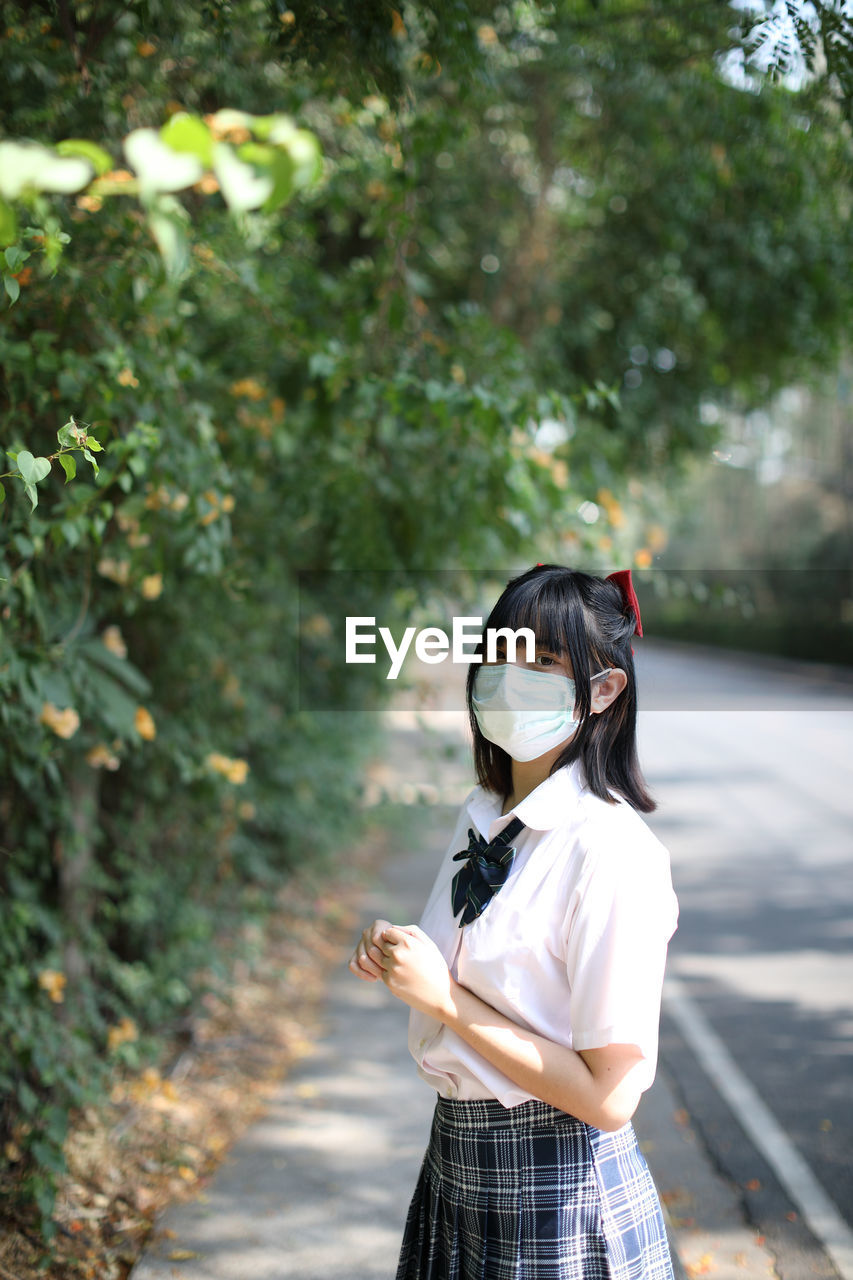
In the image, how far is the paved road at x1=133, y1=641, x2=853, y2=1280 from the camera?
3027 millimetres

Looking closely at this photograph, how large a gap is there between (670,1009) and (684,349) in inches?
187

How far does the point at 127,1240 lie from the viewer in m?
2.99

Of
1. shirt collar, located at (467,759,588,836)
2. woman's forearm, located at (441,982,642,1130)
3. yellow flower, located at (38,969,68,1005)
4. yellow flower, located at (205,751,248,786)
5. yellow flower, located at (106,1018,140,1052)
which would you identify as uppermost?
shirt collar, located at (467,759,588,836)

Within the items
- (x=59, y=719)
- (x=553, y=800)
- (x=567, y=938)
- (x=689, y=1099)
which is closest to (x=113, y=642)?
(x=59, y=719)

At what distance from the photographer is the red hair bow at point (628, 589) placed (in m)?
1.72

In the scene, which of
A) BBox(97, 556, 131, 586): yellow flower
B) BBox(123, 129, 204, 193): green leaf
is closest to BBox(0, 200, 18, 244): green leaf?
BBox(123, 129, 204, 193): green leaf

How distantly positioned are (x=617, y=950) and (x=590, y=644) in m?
0.50

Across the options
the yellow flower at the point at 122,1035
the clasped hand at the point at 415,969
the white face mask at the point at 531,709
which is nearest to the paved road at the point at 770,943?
the white face mask at the point at 531,709

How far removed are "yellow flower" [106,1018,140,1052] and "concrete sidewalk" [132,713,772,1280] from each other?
58 cm

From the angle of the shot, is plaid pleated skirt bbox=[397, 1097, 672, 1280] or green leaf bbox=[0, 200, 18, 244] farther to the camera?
plaid pleated skirt bbox=[397, 1097, 672, 1280]

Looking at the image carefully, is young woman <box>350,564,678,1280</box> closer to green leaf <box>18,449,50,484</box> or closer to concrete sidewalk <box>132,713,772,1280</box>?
green leaf <box>18,449,50,484</box>

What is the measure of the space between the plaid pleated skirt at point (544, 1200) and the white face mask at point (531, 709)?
596 mm

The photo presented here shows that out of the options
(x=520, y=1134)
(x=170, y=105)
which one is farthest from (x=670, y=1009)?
(x=170, y=105)

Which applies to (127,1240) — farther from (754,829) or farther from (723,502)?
(723,502)
